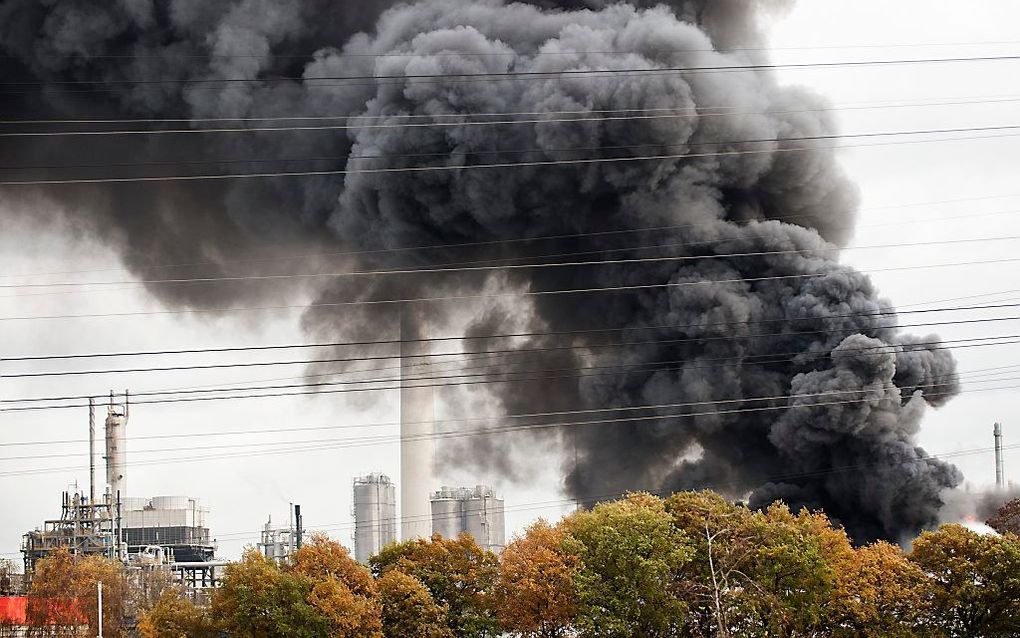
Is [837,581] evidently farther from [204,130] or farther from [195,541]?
[195,541]

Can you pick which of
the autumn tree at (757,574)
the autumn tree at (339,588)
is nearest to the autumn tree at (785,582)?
the autumn tree at (757,574)

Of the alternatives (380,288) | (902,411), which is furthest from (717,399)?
(380,288)

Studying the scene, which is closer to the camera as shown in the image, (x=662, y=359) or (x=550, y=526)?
(x=550, y=526)

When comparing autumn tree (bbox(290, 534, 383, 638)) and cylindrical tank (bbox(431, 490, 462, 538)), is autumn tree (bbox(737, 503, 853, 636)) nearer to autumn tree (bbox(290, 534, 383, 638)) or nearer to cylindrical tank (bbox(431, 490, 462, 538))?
Result: autumn tree (bbox(290, 534, 383, 638))

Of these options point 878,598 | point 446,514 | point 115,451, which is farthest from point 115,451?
point 878,598

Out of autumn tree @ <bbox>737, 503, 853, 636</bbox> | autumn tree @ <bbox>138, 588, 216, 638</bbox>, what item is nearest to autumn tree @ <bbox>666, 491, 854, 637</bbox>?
autumn tree @ <bbox>737, 503, 853, 636</bbox>

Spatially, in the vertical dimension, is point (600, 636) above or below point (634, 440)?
below

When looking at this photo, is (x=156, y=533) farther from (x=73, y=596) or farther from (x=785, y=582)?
(x=785, y=582)
